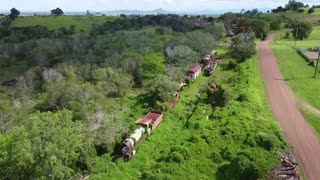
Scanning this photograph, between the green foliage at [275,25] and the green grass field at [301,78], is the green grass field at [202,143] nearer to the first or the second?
the green grass field at [301,78]

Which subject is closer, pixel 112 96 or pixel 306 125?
pixel 306 125

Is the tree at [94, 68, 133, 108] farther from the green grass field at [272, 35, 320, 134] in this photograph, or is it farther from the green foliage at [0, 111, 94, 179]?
the green grass field at [272, 35, 320, 134]

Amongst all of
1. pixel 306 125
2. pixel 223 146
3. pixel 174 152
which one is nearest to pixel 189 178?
pixel 174 152

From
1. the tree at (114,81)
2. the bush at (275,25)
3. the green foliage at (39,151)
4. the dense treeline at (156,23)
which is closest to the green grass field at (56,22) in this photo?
the dense treeline at (156,23)

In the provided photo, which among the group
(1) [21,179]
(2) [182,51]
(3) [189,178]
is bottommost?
(3) [189,178]

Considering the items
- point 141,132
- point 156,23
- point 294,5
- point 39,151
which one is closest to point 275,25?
point 156,23

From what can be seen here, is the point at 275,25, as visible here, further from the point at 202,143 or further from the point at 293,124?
the point at 202,143

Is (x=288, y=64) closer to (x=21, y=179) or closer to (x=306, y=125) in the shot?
(x=306, y=125)
